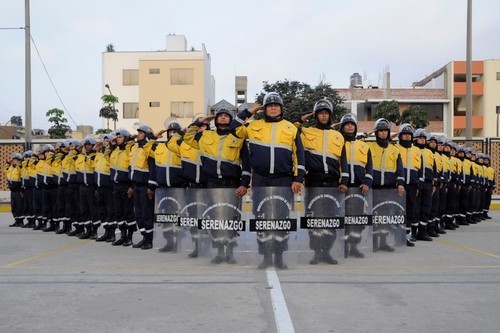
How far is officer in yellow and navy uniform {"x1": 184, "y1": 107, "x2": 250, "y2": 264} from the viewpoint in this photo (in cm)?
832

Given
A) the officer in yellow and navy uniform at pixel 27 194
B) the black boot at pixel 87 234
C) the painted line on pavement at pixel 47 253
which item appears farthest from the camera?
the officer in yellow and navy uniform at pixel 27 194

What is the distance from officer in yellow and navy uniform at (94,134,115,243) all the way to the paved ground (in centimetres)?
204

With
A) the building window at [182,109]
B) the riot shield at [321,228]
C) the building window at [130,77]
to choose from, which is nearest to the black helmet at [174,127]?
the riot shield at [321,228]

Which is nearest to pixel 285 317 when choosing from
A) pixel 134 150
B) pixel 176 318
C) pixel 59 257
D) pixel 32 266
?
pixel 176 318

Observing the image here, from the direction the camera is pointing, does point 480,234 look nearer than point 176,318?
No

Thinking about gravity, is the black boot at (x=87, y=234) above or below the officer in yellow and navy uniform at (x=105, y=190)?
below

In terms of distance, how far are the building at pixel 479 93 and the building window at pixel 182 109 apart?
23271 millimetres

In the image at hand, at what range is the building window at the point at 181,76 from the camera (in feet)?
181

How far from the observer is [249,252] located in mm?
8289

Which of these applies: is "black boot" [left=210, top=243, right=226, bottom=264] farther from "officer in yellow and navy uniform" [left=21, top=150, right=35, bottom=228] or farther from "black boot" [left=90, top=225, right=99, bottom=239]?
"officer in yellow and navy uniform" [left=21, top=150, right=35, bottom=228]

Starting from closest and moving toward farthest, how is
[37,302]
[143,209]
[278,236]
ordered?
[37,302]
[278,236]
[143,209]

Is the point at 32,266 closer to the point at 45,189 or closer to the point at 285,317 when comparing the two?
the point at 285,317

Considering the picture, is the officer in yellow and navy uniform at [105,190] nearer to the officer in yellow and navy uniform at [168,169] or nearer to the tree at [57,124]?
the officer in yellow and navy uniform at [168,169]

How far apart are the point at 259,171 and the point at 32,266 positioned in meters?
3.40
